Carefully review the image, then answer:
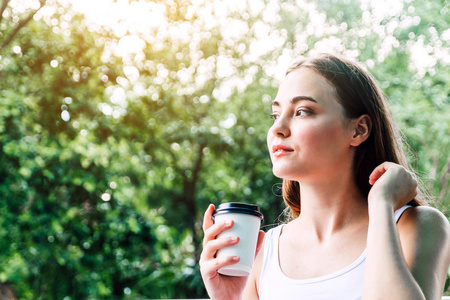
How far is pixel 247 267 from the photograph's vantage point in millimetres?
771

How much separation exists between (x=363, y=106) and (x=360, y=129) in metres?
0.04

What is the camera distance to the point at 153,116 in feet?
14.5

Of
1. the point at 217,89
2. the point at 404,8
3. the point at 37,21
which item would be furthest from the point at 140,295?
the point at 404,8

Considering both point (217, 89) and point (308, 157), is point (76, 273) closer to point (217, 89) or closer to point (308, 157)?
point (217, 89)

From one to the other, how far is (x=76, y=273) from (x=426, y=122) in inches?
124

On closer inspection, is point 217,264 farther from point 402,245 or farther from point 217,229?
point 402,245

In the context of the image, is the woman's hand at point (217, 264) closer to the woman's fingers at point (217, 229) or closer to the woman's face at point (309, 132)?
the woman's fingers at point (217, 229)

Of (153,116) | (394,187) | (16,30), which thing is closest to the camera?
(394,187)

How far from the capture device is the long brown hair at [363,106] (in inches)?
33.3

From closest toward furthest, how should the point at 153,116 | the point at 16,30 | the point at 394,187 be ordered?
the point at 394,187, the point at 16,30, the point at 153,116

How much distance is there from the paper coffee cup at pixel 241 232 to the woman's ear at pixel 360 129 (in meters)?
0.23

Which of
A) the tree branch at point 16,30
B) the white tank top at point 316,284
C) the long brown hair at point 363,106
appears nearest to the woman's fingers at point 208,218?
the white tank top at point 316,284

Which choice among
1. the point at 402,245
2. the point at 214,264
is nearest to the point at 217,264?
the point at 214,264

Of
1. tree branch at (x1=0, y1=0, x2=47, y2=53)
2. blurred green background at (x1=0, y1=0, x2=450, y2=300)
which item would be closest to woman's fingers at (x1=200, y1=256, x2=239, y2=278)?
blurred green background at (x1=0, y1=0, x2=450, y2=300)
